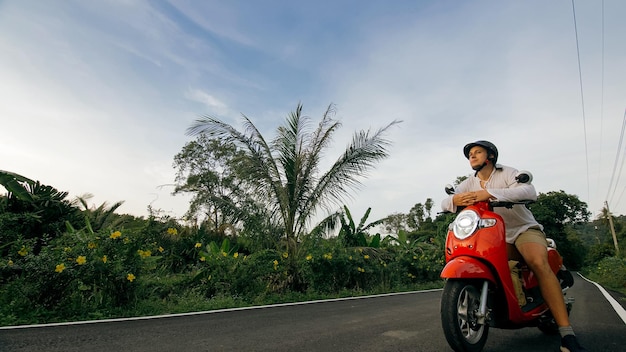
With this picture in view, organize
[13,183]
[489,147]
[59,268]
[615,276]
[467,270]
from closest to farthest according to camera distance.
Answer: [467,270] < [489,147] < [59,268] < [13,183] < [615,276]

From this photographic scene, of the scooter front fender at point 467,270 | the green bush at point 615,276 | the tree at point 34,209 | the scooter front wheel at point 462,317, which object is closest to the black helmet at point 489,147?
the scooter front fender at point 467,270

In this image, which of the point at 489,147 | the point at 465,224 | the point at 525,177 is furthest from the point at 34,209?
the point at 525,177

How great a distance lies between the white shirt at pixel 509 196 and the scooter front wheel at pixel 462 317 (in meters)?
0.65

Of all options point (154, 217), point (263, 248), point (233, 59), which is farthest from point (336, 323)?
point (233, 59)

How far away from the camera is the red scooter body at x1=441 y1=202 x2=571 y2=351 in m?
2.26

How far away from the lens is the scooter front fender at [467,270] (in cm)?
227

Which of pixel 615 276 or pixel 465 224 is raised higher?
pixel 465 224

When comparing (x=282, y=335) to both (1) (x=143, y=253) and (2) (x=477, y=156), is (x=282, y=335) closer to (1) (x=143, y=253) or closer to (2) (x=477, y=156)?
(2) (x=477, y=156)

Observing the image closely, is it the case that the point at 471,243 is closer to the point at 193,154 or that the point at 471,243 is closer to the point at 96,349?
the point at 96,349

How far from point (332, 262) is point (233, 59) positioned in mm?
5986

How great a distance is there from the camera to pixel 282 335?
3.05 metres

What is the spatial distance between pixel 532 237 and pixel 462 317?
35.3 inches

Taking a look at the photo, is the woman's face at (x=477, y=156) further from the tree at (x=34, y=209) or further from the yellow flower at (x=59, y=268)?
the tree at (x=34, y=209)

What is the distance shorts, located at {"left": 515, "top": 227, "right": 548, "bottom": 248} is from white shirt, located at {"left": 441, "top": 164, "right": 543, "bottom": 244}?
27 mm
